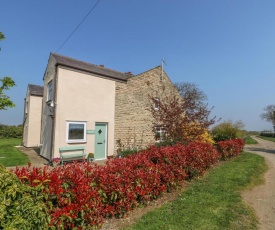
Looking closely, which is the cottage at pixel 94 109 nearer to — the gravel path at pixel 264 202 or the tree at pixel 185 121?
the tree at pixel 185 121

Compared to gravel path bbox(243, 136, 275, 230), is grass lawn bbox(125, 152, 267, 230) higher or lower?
higher

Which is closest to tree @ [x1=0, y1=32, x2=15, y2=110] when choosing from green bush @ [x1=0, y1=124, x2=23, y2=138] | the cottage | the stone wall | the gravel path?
the cottage

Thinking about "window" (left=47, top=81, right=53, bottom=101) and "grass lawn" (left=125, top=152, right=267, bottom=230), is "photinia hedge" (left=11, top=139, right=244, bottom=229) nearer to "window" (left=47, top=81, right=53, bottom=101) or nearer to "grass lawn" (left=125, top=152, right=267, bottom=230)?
"grass lawn" (left=125, top=152, right=267, bottom=230)

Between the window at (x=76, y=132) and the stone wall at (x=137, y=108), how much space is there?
272 cm

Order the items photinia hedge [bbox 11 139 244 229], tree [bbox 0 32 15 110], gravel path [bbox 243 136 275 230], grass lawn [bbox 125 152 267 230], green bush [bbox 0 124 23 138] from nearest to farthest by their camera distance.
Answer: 1. photinia hedge [bbox 11 139 244 229]
2. grass lawn [bbox 125 152 267 230]
3. gravel path [bbox 243 136 275 230]
4. tree [bbox 0 32 15 110]
5. green bush [bbox 0 124 23 138]

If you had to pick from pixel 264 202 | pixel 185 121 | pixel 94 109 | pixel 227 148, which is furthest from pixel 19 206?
pixel 227 148

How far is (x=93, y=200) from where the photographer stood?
390 centimetres

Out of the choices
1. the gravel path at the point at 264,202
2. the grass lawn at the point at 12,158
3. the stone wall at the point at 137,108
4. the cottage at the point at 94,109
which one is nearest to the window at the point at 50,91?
the cottage at the point at 94,109

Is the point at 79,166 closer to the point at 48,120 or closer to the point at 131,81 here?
→ the point at 48,120

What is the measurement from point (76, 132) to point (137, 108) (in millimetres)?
5476

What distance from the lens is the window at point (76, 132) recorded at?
11.6 m

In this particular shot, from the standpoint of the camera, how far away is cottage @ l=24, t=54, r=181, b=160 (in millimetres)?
11375

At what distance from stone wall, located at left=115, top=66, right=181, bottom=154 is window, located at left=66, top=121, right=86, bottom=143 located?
272 cm

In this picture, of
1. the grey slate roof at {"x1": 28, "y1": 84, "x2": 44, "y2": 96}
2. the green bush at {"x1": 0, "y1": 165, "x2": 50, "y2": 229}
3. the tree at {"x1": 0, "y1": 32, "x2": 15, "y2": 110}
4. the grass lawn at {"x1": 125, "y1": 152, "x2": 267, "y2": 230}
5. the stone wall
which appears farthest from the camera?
the grey slate roof at {"x1": 28, "y1": 84, "x2": 44, "y2": 96}
